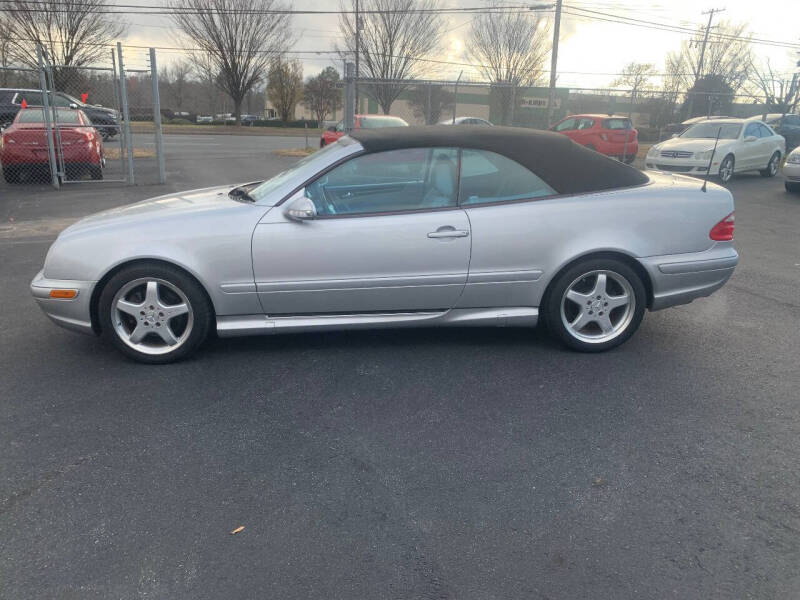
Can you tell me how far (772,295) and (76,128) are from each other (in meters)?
12.1

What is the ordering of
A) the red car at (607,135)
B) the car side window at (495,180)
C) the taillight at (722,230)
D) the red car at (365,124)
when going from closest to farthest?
the car side window at (495,180) → the taillight at (722,230) → the red car at (365,124) → the red car at (607,135)

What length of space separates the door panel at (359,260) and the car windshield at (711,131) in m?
13.4

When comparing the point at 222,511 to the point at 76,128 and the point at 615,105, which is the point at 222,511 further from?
the point at 615,105

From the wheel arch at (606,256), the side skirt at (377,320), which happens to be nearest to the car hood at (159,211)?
the side skirt at (377,320)

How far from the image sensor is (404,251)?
405 centimetres

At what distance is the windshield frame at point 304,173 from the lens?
4105 mm

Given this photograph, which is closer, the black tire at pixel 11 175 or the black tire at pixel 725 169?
the black tire at pixel 11 175

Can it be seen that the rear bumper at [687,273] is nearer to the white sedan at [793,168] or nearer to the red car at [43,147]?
the white sedan at [793,168]

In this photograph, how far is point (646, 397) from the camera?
3734 millimetres

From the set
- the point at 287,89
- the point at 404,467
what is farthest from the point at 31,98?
the point at 287,89

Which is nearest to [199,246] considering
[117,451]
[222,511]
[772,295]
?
[117,451]

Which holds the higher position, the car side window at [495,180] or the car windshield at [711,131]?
the car windshield at [711,131]

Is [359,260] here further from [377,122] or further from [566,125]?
[566,125]

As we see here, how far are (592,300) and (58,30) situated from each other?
104 ft
